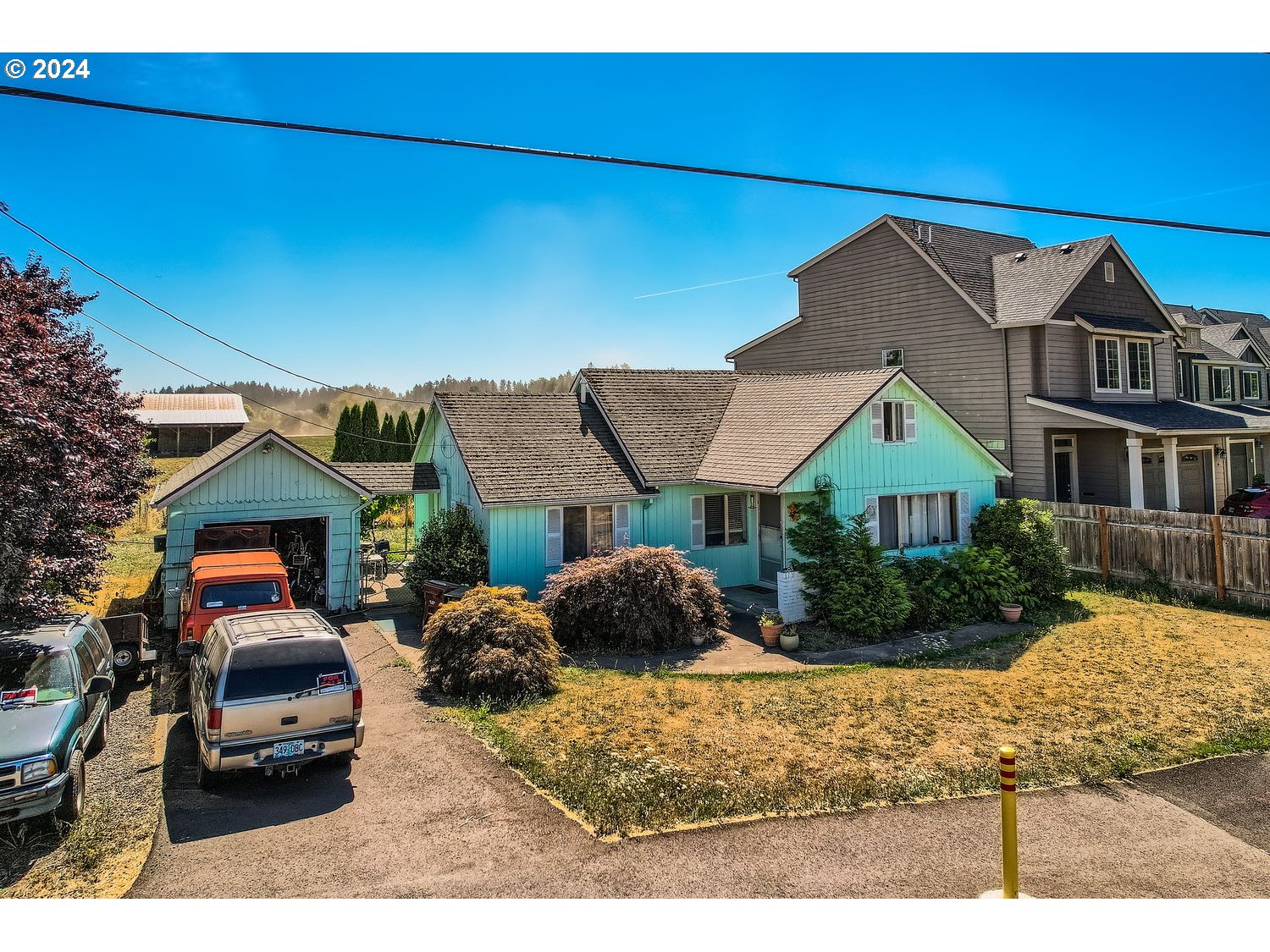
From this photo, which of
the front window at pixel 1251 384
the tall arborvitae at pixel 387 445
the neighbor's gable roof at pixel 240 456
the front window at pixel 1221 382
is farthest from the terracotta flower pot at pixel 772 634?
the front window at pixel 1251 384

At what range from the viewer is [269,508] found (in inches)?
658

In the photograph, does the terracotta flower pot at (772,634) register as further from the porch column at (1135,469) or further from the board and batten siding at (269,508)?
the porch column at (1135,469)

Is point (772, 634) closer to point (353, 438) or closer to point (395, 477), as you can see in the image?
point (395, 477)

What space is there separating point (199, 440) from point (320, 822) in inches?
2293

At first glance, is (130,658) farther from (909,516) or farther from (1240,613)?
(1240,613)

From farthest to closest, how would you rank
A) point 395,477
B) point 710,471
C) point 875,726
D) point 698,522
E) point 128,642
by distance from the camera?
1. point 395,477
2. point 698,522
3. point 710,471
4. point 128,642
5. point 875,726

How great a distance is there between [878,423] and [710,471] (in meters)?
4.51

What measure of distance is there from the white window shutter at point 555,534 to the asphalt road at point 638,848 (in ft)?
30.6

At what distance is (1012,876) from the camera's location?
18.5ft

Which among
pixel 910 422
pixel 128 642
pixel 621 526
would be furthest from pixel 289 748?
pixel 910 422

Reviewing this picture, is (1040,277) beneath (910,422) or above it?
above

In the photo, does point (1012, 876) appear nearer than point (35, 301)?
Yes

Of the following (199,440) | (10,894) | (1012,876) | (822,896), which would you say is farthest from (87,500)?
(199,440)

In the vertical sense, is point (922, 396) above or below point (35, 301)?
below
